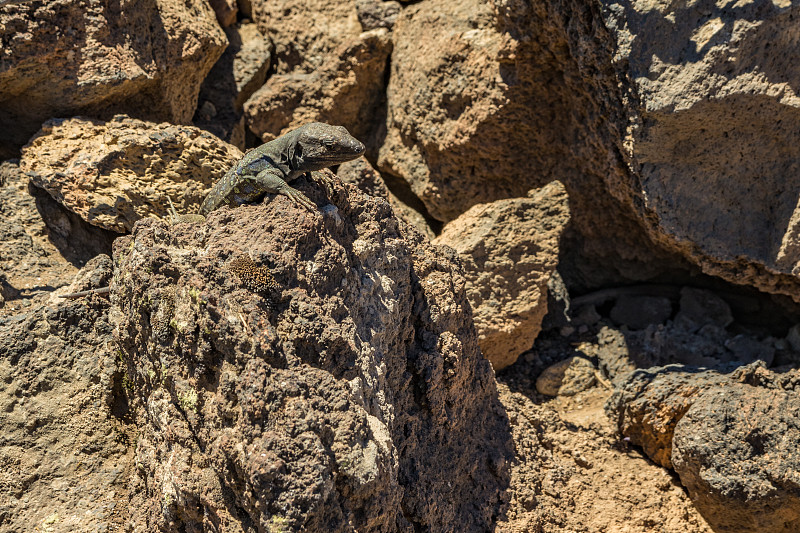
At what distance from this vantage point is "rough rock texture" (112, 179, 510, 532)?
234 centimetres

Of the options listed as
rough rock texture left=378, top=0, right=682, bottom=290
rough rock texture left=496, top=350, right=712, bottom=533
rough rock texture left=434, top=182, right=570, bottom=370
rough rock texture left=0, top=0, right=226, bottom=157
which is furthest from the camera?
rough rock texture left=378, top=0, right=682, bottom=290

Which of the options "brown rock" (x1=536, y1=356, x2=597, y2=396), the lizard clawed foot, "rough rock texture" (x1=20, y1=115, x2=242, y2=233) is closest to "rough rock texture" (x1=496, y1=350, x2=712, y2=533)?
"brown rock" (x1=536, y1=356, x2=597, y2=396)

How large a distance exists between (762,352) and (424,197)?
2.64 m

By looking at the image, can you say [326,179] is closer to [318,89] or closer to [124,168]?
[124,168]

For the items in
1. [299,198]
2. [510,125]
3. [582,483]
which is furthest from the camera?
[510,125]

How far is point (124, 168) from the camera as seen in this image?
403cm

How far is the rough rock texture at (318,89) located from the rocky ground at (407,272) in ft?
0.08

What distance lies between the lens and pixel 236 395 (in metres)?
2.41

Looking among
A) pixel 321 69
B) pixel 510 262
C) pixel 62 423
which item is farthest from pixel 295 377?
pixel 321 69

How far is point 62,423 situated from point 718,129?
150 inches

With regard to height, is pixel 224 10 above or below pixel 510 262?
above

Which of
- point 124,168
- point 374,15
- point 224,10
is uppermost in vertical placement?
point 224,10

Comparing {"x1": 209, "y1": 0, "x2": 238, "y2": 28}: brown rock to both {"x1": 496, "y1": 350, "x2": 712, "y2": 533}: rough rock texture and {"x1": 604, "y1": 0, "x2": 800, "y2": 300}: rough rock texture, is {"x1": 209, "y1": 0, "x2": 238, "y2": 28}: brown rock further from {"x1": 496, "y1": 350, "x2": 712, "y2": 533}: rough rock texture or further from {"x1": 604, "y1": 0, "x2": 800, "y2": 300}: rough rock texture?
{"x1": 496, "y1": 350, "x2": 712, "y2": 533}: rough rock texture

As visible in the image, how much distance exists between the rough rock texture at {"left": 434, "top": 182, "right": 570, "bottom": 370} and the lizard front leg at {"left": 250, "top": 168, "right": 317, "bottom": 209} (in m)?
1.69
